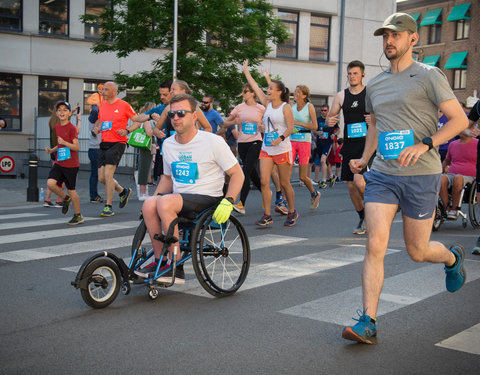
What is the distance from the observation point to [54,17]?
2736cm

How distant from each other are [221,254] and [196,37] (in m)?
16.3

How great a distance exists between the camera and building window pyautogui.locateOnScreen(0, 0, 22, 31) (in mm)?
26344

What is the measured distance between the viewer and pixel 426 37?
55.3m

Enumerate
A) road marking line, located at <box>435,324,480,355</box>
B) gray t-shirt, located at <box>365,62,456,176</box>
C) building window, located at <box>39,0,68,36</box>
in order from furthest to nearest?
building window, located at <box>39,0,68,36</box> < gray t-shirt, located at <box>365,62,456,176</box> < road marking line, located at <box>435,324,480,355</box>

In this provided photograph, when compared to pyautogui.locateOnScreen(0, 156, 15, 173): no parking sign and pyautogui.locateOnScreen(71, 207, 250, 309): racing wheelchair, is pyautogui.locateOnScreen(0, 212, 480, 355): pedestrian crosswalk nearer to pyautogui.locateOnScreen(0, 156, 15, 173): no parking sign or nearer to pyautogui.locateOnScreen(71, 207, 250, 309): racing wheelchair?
pyautogui.locateOnScreen(71, 207, 250, 309): racing wheelchair

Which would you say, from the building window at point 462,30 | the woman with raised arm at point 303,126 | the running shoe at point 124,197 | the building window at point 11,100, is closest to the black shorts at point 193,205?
the woman with raised arm at point 303,126

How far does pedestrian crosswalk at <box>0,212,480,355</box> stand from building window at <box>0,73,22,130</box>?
17.4 m

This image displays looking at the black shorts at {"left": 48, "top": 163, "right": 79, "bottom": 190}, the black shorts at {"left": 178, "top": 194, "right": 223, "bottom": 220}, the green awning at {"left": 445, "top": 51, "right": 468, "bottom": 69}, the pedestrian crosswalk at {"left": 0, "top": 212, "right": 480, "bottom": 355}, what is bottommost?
the pedestrian crosswalk at {"left": 0, "top": 212, "right": 480, "bottom": 355}

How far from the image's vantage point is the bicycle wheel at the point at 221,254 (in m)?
5.32

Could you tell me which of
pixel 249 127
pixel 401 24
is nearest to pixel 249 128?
pixel 249 127

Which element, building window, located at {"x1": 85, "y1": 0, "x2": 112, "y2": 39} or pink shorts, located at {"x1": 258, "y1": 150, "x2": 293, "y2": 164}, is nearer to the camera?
pink shorts, located at {"x1": 258, "y1": 150, "x2": 293, "y2": 164}

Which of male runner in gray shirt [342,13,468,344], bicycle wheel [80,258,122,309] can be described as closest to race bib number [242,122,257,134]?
bicycle wheel [80,258,122,309]

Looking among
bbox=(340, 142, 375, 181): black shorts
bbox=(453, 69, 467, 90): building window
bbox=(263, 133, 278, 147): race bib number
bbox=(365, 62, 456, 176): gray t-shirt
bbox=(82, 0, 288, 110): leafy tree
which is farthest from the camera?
bbox=(453, 69, 467, 90): building window

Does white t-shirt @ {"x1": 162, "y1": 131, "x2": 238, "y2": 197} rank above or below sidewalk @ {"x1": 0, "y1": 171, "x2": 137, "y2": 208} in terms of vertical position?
above
